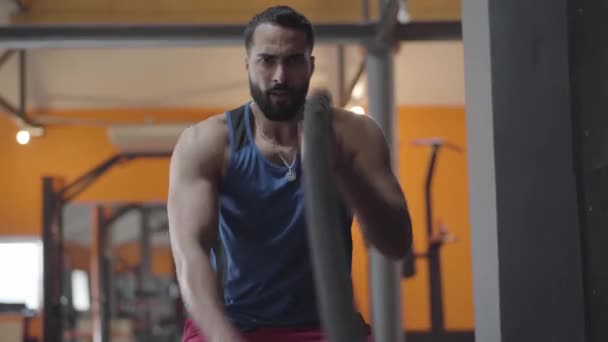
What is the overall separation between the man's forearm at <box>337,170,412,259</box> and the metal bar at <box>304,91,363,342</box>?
1.16 ft

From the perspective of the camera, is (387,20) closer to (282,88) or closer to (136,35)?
(136,35)

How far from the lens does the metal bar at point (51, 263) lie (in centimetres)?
677

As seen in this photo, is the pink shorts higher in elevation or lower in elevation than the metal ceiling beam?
lower

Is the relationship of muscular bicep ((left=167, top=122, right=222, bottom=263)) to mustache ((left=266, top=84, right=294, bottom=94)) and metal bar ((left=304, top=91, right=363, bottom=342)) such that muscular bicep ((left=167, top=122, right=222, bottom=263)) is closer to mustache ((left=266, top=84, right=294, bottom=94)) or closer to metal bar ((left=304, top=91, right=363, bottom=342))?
mustache ((left=266, top=84, right=294, bottom=94))

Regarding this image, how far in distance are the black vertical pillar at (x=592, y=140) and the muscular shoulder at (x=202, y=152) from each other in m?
0.75

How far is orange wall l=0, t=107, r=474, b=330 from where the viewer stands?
28.6 ft

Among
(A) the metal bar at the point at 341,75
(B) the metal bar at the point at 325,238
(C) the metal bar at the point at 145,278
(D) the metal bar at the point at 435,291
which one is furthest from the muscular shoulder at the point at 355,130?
(C) the metal bar at the point at 145,278

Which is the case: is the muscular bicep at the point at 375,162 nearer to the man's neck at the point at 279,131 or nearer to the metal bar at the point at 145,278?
the man's neck at the point at 279,131

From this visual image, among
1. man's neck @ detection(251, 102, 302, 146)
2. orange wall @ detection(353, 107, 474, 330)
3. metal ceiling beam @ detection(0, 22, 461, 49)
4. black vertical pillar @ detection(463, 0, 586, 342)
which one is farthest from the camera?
orange wall @ detection(353, 107, 474, 330)

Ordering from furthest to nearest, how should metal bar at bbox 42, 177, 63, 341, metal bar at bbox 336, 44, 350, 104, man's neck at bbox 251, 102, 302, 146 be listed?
metal bar at bbox 336, 44, 350, 104 → metal bar at bbox 42, 177, 63, 341 → man's neck at bbox 251, 102, 302, 146

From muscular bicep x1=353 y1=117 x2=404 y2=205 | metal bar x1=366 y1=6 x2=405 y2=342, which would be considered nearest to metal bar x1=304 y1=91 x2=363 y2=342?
muscular bicep x1=353 y1=117 x2=404 y2=205

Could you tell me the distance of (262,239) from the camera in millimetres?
1815

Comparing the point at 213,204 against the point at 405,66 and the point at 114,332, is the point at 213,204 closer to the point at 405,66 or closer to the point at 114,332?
the point at 405,66

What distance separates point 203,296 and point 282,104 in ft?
1.21
